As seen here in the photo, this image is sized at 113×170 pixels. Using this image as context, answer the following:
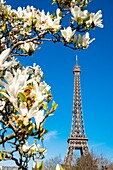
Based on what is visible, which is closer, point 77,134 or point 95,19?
point 95,19

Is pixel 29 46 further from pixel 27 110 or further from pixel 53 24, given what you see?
pixel 27 110

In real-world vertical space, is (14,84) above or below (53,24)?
below

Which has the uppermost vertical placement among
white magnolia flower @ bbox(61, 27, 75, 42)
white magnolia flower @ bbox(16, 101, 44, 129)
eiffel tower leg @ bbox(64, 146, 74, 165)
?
eiffel tower leg @ bbox(64, 146, 74, 165)

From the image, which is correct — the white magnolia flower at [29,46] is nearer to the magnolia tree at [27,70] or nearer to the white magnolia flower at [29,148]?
the magnolia tree at [27,70]

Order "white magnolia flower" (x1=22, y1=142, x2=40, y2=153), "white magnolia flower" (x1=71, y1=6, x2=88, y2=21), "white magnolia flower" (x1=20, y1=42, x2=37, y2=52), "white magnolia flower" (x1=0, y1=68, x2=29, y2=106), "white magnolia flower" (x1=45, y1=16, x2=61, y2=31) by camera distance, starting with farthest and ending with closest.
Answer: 1. "white magnolia flower" (x1=20, y1=42, x2=37, y2=52)
2. "white magnolia flower" (x1=45, y1=16, x2=61, y2=31)
3. "white magnolia flower" (x1=71, y1=6, x2=88, y2=21)
4. "white magnolia flower" (x1=22, y1=142, x2=40, y2=153)
5. "white magnolia flower" (x1=0, y1=68, x2=29, y2=106)

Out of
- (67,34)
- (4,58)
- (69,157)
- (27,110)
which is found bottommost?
(27,110)

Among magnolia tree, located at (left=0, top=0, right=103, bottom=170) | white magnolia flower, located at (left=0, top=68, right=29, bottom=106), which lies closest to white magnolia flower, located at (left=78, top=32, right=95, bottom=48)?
magnolia tree, located at (left=0, top=0, right=103, bottom=170)

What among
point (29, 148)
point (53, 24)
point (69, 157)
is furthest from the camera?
point (69, 157)

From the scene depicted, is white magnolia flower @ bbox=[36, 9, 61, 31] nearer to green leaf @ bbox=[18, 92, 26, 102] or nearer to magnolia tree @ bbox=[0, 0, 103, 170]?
magnolia tree @ bbox=[0, 0, 103, 170]

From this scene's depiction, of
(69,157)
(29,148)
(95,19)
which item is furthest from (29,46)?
(69,157)

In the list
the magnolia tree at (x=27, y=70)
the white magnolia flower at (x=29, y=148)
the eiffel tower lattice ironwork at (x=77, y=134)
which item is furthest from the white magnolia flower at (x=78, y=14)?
the eiffel tower lattice ironwork at (x=77, y=134)

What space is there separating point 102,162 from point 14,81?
2967 cm

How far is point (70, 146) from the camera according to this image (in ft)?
108

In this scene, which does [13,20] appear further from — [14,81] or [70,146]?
[70,146]
